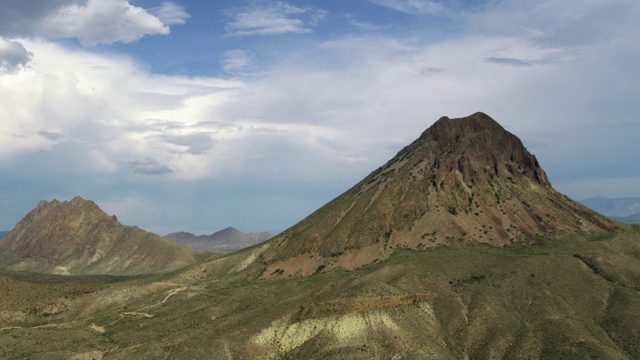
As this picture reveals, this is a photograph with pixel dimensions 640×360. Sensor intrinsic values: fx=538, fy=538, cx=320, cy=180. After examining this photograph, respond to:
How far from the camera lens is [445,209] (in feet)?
456

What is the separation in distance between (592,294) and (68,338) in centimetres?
9274

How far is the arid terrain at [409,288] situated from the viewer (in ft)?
282

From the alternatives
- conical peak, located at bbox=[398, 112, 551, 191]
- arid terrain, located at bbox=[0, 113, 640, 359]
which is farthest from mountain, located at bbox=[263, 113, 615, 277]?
arid terrain, located at bbox=[0, 113, 640, 359]

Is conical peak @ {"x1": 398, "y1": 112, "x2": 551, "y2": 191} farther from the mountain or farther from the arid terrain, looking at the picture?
the arid terrain

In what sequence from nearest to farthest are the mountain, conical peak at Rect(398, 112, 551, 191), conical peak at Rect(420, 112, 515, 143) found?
1. the mountain
2. conical peak at Rect(398, 112, 551, 191)
3. conical peak at Rect(420, 112, 515, 143)

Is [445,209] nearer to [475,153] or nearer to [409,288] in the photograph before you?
[475,153]

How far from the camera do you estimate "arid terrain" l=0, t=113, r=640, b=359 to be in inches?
3386

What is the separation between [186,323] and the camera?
101438 millimetres

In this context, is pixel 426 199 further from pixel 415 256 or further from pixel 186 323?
pixel 186 323

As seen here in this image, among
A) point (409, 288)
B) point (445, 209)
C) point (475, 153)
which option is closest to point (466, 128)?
point (475, 153)

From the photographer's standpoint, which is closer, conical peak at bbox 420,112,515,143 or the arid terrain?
the arid terrain

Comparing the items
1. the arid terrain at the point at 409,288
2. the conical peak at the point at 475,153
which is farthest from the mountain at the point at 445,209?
the arid terrain at the point at 409,288

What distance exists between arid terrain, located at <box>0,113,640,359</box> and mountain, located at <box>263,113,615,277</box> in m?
0.44

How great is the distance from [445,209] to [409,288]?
4362 cm
